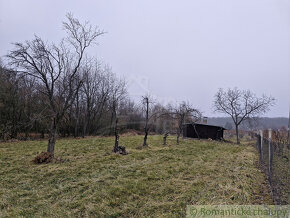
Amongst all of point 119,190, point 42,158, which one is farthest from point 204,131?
point 119,190

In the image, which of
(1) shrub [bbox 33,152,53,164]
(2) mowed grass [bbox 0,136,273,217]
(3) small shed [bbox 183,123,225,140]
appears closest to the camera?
(2) mowed grass [bbox 0,136,273,217]

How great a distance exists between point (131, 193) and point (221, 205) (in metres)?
1.70

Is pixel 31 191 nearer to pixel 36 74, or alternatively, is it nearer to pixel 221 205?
pixel 221 205

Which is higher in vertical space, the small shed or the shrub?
the small shed

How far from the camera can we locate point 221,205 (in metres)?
2.81

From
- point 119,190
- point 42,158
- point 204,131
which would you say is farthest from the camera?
point 204,131

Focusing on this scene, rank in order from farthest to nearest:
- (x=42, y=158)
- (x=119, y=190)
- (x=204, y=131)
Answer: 1. (x=204, y=131)
2. (x=42, y=158)
3. (x=119, y=190)

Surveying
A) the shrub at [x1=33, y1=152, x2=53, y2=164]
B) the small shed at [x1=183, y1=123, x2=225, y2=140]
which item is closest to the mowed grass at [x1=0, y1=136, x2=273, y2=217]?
the shrub at [x1=33, y1=152, x2=53, y2=164]

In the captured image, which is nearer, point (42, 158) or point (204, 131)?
point (42, 158)

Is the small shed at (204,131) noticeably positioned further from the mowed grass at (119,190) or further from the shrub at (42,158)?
the shrub at (42,158)

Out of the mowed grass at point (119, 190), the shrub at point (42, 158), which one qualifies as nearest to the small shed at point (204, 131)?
the mowed grass at point (119, 190)

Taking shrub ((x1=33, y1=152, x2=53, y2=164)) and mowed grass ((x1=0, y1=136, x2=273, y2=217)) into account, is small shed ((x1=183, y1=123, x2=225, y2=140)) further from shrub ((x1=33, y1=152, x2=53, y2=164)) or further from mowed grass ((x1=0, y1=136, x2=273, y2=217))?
shrub ((x1=33, y1=152, x2=53, y2=164))

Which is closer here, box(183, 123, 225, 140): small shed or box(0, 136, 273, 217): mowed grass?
box(0, 136, 273, 217): mowed grass

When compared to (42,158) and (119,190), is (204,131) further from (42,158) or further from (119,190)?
(119,190)
